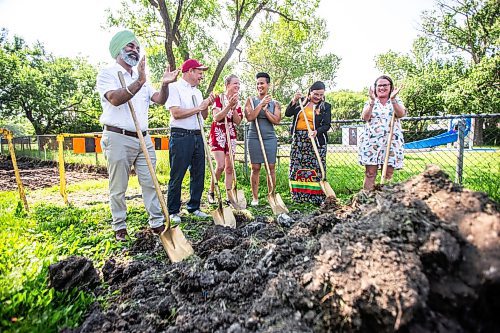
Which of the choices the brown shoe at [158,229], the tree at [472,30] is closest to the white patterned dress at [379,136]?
the brown shoe at [158,229]

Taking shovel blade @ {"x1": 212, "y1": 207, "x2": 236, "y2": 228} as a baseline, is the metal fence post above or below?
above

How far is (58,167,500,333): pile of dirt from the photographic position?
4.28 ft

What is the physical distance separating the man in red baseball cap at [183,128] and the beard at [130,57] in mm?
644

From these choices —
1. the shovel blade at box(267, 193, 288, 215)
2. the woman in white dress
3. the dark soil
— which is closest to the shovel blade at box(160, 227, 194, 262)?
the shovel blade at box(267, 193, 288, 215)

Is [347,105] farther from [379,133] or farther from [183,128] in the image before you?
[183,128]

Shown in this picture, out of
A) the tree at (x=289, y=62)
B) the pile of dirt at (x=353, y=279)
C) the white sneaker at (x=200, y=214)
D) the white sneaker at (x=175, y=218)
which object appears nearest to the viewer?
the pile of dirt at (x=353, y=279)

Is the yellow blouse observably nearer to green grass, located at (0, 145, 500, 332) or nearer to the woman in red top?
the woman in red top

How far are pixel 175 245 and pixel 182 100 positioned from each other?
75.8 inches

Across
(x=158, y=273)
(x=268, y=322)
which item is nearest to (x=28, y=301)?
(x=158, y=273)

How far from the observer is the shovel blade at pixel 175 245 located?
2720 mm

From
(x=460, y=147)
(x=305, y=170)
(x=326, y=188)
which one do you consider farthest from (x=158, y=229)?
(x=460, y=147)

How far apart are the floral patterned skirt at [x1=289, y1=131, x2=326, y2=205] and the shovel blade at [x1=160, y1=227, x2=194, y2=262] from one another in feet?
8.42

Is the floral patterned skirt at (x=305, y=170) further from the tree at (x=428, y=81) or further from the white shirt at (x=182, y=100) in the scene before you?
the tree at (x=428, y=81)

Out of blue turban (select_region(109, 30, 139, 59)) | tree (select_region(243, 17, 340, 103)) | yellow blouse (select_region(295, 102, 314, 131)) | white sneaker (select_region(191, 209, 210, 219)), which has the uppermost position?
tree (select_region(243, 17, 340, 103))
